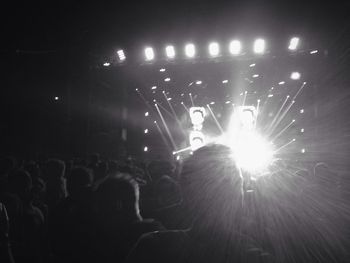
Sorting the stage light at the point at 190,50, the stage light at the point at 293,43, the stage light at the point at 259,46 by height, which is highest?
the stage light at the point at 190,50

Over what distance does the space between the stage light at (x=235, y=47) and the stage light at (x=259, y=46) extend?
58 cm

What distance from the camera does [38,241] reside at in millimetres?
3707

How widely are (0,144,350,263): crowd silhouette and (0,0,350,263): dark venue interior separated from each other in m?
0.01

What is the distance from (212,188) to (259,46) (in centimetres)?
1183

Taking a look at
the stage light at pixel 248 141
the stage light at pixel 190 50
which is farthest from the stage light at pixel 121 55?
the stage light at pixel 248 141

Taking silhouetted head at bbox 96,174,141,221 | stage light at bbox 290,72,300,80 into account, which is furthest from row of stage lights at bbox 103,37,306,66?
silhouetted head at bbox 96,174,141,221

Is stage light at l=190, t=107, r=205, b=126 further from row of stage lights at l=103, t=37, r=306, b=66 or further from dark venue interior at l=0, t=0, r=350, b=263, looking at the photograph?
row of stage lights at l=103, t=37, r=306, b=66

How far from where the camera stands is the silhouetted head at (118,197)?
2.72m

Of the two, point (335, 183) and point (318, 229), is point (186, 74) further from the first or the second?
point (318, 229)

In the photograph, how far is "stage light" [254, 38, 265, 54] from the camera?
12.4m

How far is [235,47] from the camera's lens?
12.9 metres

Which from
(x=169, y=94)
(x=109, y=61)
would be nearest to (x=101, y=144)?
(x=109, y=61)

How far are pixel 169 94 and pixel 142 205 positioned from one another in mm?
17752

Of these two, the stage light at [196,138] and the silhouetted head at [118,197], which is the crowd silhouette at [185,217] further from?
the stage light at [196,138]
